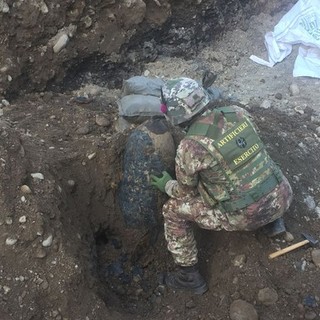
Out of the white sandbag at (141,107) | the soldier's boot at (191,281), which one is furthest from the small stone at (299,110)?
the soldier's boot at (191,281)

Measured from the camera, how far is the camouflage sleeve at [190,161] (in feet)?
10.7

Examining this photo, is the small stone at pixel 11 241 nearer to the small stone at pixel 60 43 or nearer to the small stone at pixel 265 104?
the small stone at pixel 60 43

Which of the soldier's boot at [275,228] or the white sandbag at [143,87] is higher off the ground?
the white sandbag at [143,87]

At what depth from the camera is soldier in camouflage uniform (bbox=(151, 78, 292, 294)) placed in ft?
10.7

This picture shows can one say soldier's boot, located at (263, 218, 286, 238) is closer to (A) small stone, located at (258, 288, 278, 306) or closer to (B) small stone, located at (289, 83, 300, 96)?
(A) small stone, located at (258, 288, 278, 306)

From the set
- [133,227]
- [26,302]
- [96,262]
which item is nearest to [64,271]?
[26,302]

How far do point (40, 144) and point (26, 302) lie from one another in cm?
136

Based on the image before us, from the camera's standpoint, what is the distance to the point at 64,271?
3268mm

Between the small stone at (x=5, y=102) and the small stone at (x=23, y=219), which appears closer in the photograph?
→ the small stone at (x=23, y=219)

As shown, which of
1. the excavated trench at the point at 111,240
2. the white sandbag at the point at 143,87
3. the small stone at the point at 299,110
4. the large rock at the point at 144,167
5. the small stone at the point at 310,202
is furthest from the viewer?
the small stone at the point at 299,110

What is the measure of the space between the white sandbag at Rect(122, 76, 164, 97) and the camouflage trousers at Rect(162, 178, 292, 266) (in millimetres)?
1244

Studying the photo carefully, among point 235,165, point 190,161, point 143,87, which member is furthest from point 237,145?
point 143,87

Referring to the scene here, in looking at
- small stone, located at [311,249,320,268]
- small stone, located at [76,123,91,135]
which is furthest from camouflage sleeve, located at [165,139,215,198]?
small stone, located at [76,123,91,135]

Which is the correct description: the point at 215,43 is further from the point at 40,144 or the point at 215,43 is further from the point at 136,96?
the point at 40,144
